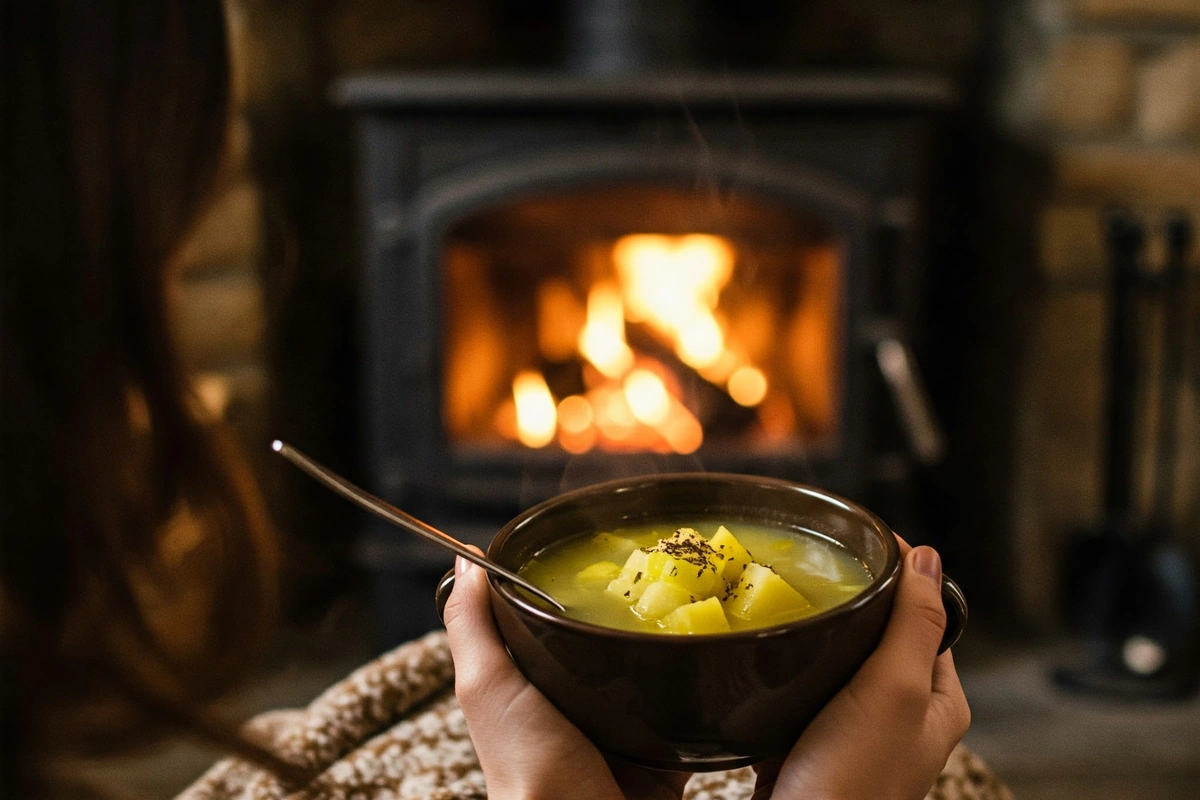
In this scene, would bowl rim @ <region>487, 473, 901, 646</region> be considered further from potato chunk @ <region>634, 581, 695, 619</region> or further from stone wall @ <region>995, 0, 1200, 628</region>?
stone wall @ <region>995, 0, 1200, 628</region>

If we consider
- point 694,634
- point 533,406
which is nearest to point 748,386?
point 533,406

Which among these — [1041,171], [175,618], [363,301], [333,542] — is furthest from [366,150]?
[1041,171]

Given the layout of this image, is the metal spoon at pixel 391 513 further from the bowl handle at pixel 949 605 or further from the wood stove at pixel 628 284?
the wood stove at pixel 628 284

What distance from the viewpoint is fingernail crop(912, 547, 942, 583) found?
1.72 feet

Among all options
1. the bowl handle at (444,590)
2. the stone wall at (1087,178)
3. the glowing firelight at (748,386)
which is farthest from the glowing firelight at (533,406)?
the bowl handle at (444,590)

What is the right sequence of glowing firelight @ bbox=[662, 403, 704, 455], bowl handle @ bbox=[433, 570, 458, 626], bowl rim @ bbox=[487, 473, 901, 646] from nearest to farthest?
1. bowl rim @ bbox=[487, 473, 901, 646]
2. bowl handle @ bbox=[433, 570, 458, 626]
3. glowing firelight @ bbox=[662, 403, 704, 455]

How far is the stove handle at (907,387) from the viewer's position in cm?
161

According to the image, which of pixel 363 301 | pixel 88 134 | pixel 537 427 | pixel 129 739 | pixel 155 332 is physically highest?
pixel 88 134

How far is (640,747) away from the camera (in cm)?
49

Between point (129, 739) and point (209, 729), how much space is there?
0.26ft

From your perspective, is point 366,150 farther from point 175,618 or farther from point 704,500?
point 704,500

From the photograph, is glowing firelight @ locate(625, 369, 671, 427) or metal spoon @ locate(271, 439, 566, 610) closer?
metal spoon @ locate(271, 439, 566, 610)

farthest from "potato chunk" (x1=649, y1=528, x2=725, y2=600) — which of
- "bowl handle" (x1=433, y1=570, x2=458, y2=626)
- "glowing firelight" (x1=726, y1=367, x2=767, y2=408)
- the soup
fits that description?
"glowing firelight" (x1=726, y1=367, x2=767, y2=408)

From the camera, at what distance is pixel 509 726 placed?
0.50 m
